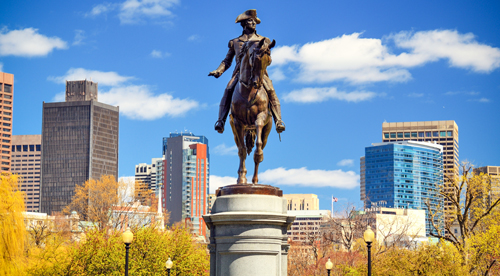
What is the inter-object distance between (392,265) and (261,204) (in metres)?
20.6

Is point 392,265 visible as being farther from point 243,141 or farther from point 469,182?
point 243,141

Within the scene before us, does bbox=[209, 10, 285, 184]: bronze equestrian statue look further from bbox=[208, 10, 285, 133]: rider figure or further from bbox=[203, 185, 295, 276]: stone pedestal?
bbox=[203, 185, 295, 276]: stone pedestal

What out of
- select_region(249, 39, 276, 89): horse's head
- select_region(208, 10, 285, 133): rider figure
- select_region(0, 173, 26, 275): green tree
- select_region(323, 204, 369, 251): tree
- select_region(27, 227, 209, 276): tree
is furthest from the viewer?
select_region(323, 204, 369, 251): tree

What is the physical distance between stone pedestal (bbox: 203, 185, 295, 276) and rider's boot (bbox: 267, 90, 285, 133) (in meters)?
1.88

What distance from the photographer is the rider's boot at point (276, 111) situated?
1720 centimetres

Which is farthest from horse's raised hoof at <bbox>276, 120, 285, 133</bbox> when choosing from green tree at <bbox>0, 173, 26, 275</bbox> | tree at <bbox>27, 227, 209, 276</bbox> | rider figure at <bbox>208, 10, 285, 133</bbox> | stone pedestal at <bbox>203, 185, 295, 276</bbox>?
green tree at <bbox>0, 173, 26, 275</bbox>

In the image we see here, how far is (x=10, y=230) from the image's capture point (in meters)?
35.7

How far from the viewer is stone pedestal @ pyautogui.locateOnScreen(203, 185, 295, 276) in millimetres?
15523

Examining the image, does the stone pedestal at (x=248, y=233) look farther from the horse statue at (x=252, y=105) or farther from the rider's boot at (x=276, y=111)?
the rider's boot at (x=276, y=111)

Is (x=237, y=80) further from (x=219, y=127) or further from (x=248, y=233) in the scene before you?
(x=248, y=233)

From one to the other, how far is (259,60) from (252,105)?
1282 millimetres

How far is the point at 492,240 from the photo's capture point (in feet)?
126

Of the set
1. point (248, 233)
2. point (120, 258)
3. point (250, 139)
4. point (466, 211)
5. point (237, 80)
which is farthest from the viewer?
point (466, 211)

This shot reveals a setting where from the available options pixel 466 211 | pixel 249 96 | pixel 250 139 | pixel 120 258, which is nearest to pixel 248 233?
pixel 250 139
